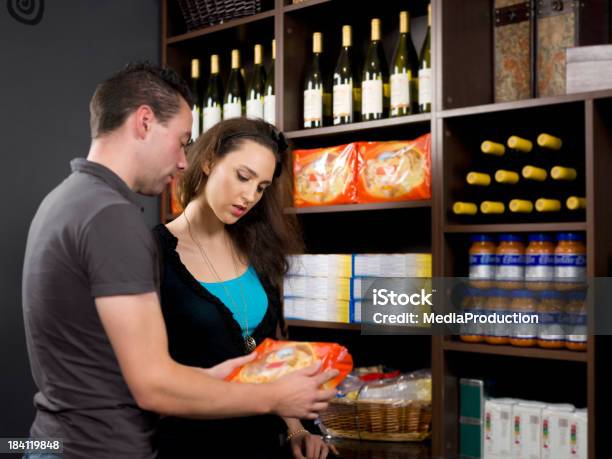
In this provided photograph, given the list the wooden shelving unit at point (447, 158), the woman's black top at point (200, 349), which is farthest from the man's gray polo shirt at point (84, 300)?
the wooden shelving unit at point (447, 158)

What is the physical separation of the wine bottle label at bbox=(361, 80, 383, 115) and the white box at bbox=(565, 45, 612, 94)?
0.69 metres

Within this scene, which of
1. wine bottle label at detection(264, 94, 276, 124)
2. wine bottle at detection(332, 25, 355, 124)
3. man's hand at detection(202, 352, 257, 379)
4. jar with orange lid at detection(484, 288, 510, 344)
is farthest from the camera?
wine bottle label at detection(264, 94, 276, 124)

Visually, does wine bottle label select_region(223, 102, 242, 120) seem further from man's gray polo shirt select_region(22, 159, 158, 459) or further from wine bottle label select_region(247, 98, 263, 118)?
man's gray polo shirt select_region(22, 159, 158, 459)

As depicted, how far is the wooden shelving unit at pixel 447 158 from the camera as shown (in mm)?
2080

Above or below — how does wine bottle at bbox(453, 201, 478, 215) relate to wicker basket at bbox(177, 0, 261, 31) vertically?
below

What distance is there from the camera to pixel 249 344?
1846 millimetres

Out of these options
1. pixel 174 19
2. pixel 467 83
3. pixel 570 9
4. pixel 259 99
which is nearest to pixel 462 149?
pixel 467 83

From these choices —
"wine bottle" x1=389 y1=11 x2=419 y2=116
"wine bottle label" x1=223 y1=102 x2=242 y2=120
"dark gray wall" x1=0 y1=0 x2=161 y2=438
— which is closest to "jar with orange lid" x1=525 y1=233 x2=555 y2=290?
"wine bottle" x1=389 y1=11 x2=419 y2=116

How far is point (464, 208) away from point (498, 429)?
70 cm

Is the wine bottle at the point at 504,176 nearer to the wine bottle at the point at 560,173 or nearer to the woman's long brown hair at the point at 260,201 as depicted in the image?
the wine bottle at the point at 560,173

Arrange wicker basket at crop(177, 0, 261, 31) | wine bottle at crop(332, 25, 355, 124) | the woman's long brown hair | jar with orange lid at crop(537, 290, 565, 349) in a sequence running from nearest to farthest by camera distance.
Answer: the woman's long brown hair → jar with orange lid at crop(537, 290, 565, 349) → wine bottle at crop(332, 25, 355, 124) → wicker basket at crop(177, 0, 261, 31)

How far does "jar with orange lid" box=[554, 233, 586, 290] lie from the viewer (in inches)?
82.4

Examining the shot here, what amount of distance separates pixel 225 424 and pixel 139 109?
0.82 metres

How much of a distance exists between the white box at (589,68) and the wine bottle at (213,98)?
1.48 metres
